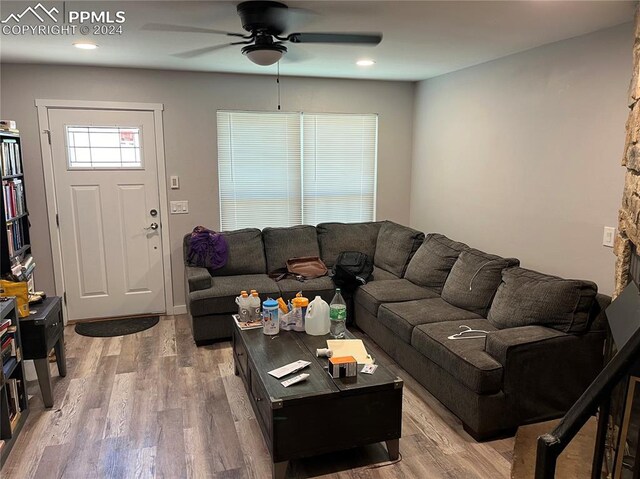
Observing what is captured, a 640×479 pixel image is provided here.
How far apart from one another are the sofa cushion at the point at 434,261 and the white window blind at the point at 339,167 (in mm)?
1220

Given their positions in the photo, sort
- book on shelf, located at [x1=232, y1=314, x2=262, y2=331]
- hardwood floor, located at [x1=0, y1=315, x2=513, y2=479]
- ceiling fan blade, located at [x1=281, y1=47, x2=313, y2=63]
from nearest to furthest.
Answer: hardwood floor, located at [x1=0, y1=315, x2=513, y2=479]
book on shelf, located at [x1=232, y1=314, x2=262, y2=331]
ceiling fan blade, located at [x1=281, y1=47, x2=313, y2=63]

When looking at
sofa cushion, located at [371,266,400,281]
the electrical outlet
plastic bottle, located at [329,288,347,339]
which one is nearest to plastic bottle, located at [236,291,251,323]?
plastic bottle, located at [329,288,347,339]

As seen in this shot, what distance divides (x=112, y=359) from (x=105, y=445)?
1211 millimetres

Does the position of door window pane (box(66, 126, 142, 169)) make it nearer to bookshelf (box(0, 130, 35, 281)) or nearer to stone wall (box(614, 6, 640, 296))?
bookshelf (box(0, 130, 35, 281))

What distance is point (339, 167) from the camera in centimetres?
518

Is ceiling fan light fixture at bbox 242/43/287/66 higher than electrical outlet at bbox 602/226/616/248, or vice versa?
ceiling fan light fixture at bbox 242/43/287/66

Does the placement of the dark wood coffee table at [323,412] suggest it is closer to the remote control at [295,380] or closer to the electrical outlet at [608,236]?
the remote control at [295,380]

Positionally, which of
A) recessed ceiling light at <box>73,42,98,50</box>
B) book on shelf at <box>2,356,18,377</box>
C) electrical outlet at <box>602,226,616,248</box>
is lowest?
book on shelf at <box>2,356,18,377</box>

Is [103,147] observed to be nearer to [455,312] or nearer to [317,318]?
[317,318]

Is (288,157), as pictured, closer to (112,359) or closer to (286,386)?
(112,359)

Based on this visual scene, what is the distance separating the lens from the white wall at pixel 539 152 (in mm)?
2949

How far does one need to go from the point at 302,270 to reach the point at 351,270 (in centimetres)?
46

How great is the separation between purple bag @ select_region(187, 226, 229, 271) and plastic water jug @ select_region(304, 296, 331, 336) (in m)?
1.70

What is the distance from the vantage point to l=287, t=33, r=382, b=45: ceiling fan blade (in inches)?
100
